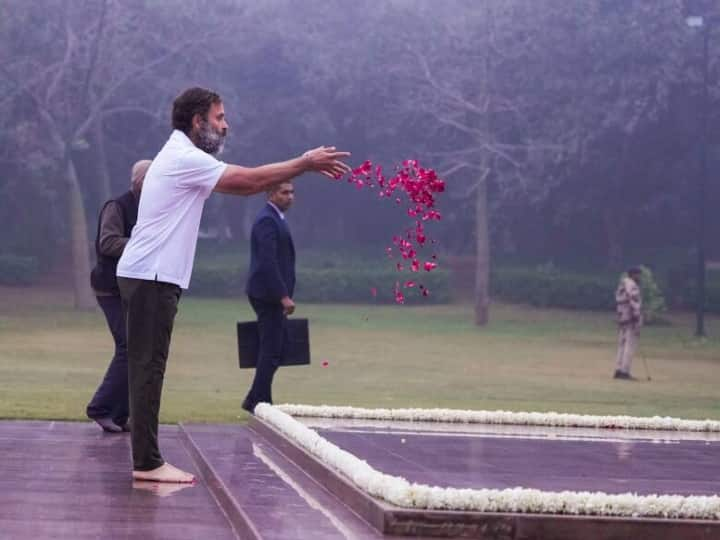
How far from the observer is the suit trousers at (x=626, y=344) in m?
22.7

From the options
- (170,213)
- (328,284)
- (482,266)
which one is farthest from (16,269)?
(170,213)

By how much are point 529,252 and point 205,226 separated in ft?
42.4

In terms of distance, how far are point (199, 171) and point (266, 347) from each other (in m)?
4.01

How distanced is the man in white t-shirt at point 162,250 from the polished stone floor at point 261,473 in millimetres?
309

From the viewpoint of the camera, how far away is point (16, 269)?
47719 millimetres

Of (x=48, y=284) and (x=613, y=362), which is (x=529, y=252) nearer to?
(x=48, y=284)

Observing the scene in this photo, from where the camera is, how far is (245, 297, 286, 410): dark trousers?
10.6 m

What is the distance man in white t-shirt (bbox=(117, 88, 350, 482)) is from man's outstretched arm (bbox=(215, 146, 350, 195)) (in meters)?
0.07

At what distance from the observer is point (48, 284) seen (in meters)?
49.3

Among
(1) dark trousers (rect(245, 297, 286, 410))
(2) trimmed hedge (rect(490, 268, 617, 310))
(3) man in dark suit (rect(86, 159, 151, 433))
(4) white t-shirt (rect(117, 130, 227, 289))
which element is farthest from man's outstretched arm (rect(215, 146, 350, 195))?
(2) trimmed hedge (rect(490, 268, 617, 310))

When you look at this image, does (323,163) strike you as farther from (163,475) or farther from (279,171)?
(163,475)

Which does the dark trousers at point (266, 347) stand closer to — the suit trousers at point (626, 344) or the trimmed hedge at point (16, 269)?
the suit trousers at point (626, 344)

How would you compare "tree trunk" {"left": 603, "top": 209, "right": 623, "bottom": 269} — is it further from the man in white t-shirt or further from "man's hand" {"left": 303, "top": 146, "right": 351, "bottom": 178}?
"man's hand" {"left": 303, "top": 146, "right": 351, "bottom": 178}

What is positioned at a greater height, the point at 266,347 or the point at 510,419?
the point at 266,347
